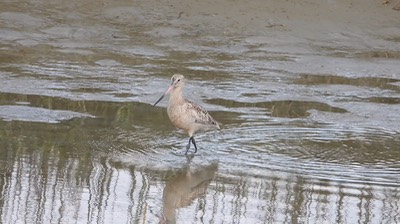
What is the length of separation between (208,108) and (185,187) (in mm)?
2904

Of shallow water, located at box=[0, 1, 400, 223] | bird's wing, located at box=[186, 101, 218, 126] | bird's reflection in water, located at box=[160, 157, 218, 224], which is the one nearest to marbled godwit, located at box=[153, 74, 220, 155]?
bird's wing, located at box=[186, 101, 218, 126]

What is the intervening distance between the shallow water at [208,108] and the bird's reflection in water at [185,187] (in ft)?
0.06

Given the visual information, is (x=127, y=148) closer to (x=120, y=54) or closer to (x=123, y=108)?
(x=123, y=108)

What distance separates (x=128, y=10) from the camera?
15391mm

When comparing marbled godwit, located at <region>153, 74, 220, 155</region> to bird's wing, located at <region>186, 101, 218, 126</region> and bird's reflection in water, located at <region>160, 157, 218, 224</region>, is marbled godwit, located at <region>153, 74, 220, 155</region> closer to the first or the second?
bird's wing, located at <region>186, 101, 218, 126</region>

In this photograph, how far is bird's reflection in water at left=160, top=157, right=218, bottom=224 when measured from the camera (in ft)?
24.8

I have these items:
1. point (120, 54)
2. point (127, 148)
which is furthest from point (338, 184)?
point (120, 54)

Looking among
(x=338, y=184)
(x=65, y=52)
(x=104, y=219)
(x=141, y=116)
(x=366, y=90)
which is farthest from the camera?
(x=65, y=52)

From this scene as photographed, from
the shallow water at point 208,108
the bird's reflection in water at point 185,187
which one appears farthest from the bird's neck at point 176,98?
the bird's reflection in water at point 185,187

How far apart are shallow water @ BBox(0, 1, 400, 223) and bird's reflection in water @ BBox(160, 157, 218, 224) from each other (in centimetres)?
2

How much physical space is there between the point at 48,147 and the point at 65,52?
449cm

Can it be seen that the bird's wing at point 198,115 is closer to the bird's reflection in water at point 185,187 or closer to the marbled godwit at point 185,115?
the marbled godwit at point 185,115

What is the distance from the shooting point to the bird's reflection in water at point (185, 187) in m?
7.55

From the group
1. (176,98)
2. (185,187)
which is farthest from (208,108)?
(185,187)
